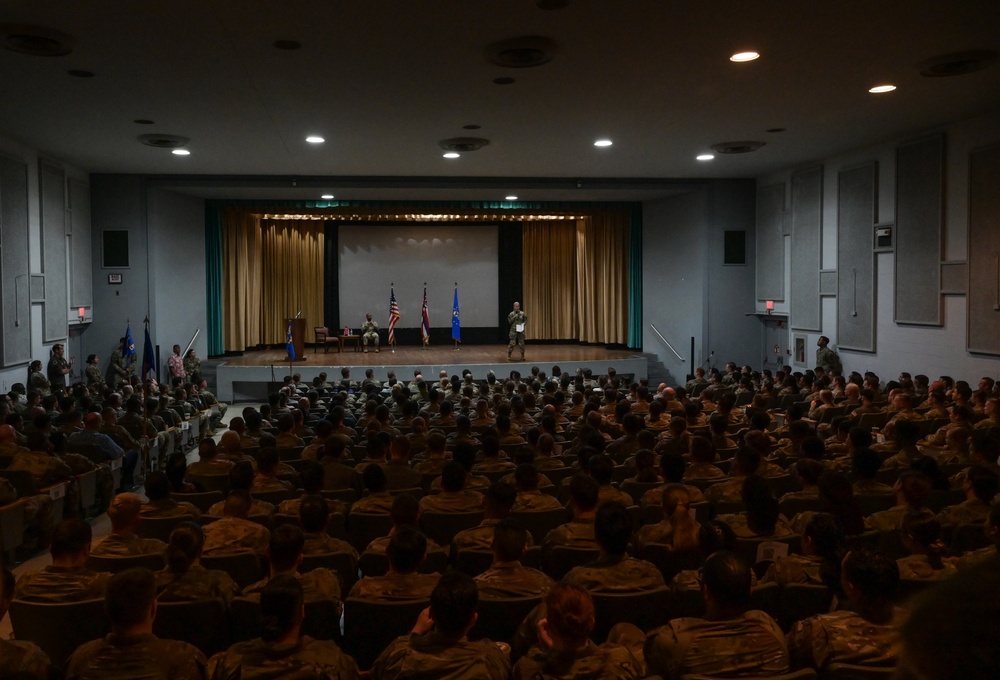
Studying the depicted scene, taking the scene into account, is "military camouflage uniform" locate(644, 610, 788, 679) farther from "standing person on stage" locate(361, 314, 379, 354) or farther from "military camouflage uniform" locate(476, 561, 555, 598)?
"standing person on stage" locate(361, 314, 379, 354)

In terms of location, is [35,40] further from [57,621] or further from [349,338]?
[349,338]

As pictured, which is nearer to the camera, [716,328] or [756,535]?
[756,535]

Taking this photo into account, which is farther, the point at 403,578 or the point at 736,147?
the point at 736,147

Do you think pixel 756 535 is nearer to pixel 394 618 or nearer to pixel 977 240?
pixel 394 618

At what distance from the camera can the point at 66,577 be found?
3.54 metres

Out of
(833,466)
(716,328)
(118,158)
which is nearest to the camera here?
(833,466)

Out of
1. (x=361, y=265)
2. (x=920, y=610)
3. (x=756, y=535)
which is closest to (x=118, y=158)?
(x=361, y=265)

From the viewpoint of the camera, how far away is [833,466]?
6.02 m

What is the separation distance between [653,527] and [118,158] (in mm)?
13817

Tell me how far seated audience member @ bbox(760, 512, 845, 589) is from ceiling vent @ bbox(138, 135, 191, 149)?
39.3 feet

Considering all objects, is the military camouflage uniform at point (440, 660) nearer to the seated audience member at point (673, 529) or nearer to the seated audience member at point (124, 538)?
the seated audience member at point (673, 529)

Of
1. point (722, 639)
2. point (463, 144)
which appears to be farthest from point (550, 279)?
point (722, 639)

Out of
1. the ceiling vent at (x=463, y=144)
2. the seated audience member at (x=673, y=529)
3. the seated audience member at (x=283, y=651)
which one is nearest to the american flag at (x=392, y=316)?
the ceiling vent at (x=463, y=144)

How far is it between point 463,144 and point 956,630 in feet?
43.5
